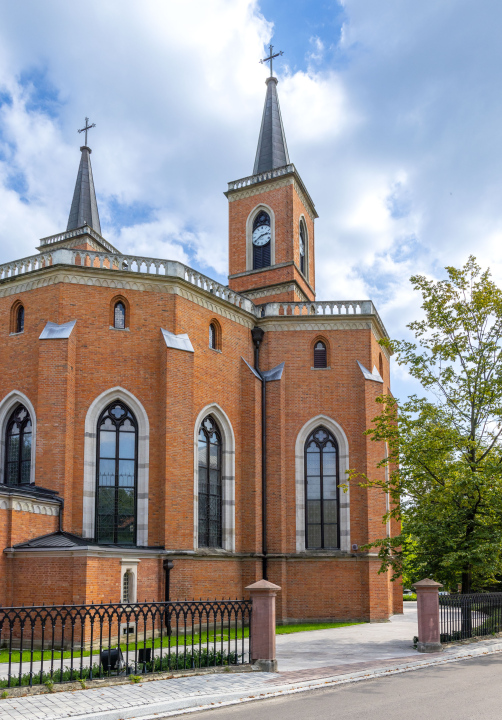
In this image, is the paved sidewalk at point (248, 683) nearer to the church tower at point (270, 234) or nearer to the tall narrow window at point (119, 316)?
the tall narrow window at point (119, 316)

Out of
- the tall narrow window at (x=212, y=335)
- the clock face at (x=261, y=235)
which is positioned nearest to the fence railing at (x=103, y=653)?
the tall narrow window at (x=212, y=335)

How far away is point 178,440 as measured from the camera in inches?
813

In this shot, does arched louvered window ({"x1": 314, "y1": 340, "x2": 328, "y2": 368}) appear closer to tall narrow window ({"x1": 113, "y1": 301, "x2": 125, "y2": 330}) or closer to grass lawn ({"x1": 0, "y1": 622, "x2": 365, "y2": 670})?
tall narrow window ({"x1": 113, "y1": 301, "x2": 125, "y2": 330})

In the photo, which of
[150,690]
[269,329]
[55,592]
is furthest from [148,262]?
[150,690]

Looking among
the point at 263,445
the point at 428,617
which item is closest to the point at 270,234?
the point at 263,445

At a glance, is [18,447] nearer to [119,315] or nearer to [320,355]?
[119,315]

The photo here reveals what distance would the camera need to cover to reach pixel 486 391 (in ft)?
63.0

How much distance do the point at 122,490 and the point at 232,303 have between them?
305 inches

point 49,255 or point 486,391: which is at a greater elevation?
point 49,255

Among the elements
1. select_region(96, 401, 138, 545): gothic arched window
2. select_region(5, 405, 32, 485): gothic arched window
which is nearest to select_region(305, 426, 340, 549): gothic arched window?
select_region(96, 401, 138, 545): gothic arched window

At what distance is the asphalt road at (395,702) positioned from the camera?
30.1 feet

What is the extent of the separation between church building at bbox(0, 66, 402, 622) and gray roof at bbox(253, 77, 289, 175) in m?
11.2

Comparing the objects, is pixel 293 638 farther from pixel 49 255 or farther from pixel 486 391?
pixel 49 255

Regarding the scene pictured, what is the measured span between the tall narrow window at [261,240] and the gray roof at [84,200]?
8702 millimetres
